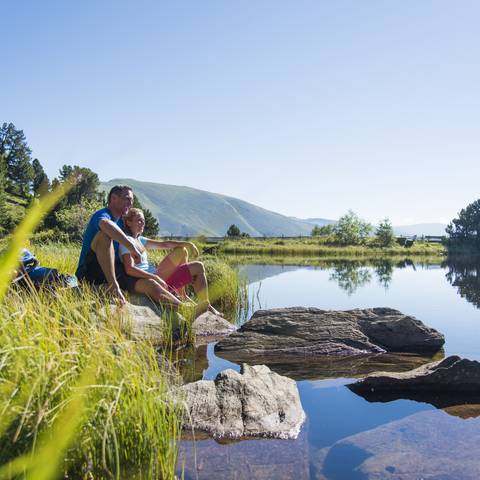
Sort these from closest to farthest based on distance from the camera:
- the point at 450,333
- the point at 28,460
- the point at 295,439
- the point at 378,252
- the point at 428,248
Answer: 1. the point at 28,460
2. the point at 295,439
3. the point at 450,333
4. the point at 378,252
5. the point at 428,248

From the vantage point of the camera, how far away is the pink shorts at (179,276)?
318 inches

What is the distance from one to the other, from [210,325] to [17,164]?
6701cm

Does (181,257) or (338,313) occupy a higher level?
(181,257)

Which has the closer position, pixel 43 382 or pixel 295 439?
pixel 43 382

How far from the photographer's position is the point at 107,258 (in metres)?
6.39

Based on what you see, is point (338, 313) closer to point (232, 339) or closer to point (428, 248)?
point (232, 339)

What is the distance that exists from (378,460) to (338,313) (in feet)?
15.2

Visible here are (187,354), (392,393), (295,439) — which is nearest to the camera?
(295,439)

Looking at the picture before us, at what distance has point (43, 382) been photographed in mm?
2467

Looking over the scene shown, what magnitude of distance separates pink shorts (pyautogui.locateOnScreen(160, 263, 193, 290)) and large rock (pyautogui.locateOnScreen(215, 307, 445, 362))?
44.3 inches

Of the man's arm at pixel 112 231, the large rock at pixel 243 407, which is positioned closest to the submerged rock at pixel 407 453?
the large rock at pixel 243 407

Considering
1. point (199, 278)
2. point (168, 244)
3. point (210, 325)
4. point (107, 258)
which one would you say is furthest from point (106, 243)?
point (210, 325)

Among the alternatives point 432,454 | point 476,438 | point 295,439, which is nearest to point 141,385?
point 295,439

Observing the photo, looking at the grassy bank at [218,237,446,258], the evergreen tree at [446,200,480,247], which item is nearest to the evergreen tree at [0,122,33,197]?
the grassy bank at [218,237,446,258]
